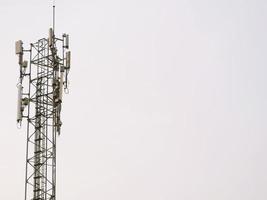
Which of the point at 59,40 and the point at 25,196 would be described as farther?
the point at 59,40

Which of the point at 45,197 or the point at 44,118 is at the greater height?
the point at 44,118

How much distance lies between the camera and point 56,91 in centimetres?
3347

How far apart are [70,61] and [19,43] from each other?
2.91 metres

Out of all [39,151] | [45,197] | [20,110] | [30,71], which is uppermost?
[30,71]

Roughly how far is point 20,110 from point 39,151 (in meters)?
2.40

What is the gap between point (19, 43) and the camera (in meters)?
33.7

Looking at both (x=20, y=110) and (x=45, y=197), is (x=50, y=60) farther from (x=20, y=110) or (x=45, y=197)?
(x=45, y=197)

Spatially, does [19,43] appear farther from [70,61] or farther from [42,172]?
[42,172]

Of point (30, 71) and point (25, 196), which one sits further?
point (30, 71)

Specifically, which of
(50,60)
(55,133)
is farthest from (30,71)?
(55,133)

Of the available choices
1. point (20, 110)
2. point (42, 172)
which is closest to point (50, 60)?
point (20, 110)

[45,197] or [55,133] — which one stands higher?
[55,133]

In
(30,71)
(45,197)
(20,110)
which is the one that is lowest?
(45,197)

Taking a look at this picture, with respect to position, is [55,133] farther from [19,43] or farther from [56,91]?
[19,43]
